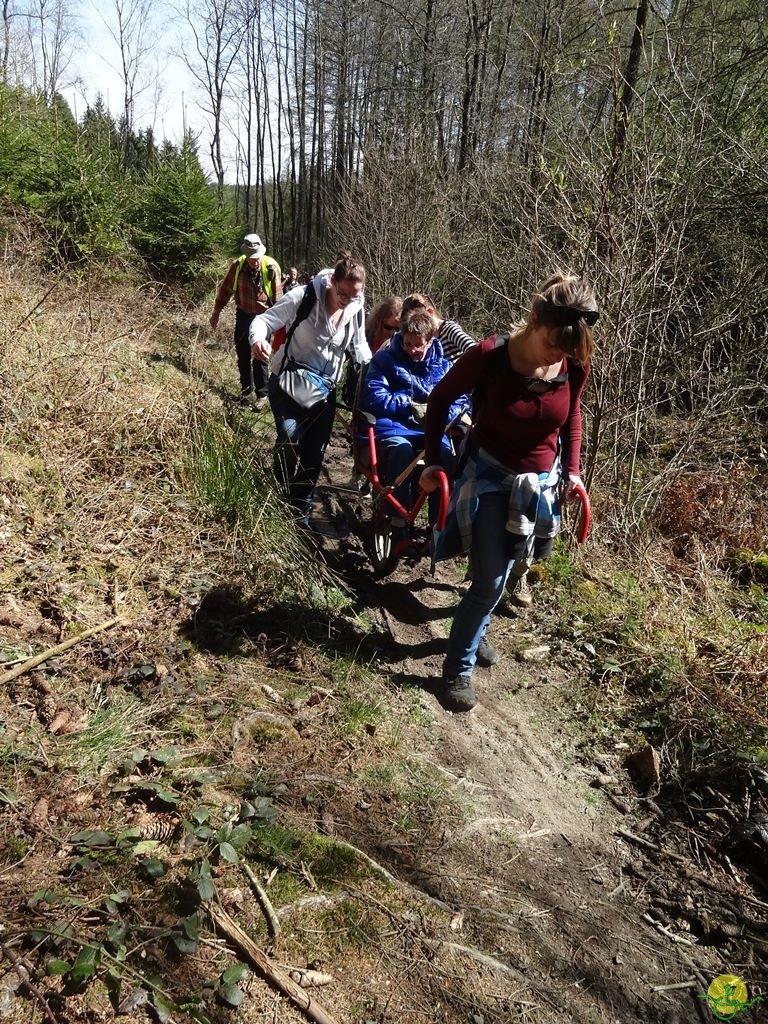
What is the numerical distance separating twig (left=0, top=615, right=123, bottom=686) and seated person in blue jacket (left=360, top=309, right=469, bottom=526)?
218 cm

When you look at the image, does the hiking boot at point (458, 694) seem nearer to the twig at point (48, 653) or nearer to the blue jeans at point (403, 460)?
the blue jeans at point (403, 460)

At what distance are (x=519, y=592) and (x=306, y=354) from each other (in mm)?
2248

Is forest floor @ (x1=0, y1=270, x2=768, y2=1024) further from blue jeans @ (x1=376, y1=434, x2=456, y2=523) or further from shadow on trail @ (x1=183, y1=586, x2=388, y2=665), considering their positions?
blue jeans @ (x1=376, y1=434, x2=456, y2=523)

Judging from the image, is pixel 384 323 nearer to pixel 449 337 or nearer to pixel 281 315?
pixel 449 337

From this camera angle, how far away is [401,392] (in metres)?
4.79

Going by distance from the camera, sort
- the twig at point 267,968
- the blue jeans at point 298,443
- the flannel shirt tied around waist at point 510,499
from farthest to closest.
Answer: the blue jeans at point 298,443, the flannel shirt tied around waist at point 510,499, the twig at point 267,968

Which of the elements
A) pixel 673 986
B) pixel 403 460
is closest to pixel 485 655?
pixel 403 460

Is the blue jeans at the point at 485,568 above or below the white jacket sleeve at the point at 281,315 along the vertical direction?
below

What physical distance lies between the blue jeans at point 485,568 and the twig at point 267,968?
1752mm

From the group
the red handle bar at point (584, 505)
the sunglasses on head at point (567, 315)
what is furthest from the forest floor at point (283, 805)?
the sunglasses on head at point (567, 315)

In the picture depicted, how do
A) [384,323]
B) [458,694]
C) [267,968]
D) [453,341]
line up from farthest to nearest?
[384,323]
[453,341]
[458,694]
[267,968]

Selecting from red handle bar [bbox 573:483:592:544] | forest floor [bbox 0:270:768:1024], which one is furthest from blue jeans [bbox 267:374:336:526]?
red handle bar [bbox 573:483:592:544]

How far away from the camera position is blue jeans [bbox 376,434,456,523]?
4383 mm

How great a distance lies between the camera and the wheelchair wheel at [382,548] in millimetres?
4508
